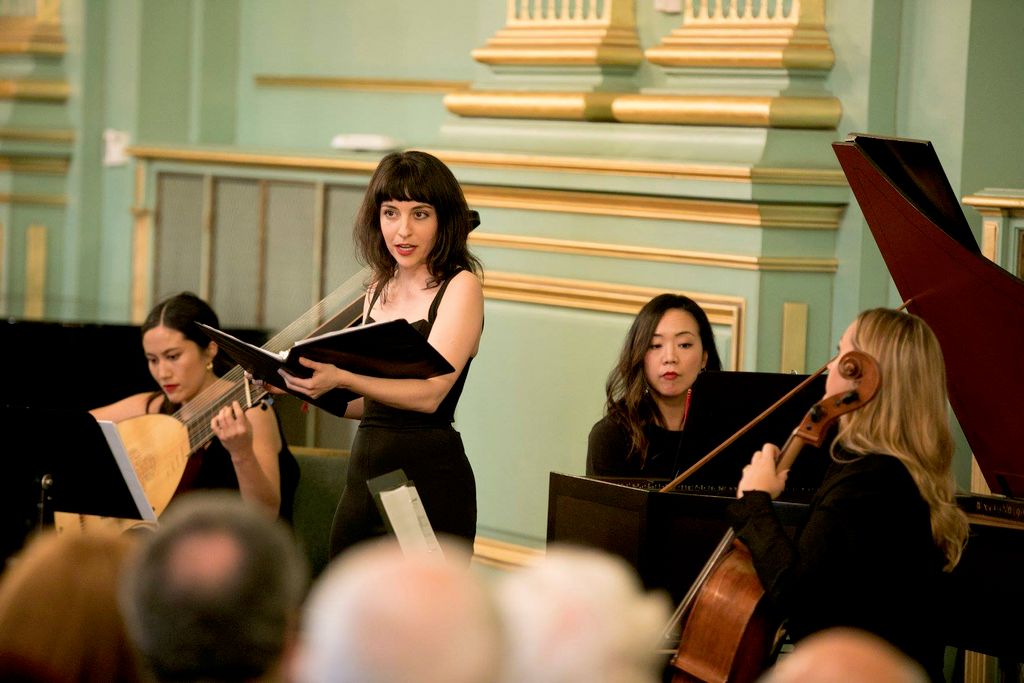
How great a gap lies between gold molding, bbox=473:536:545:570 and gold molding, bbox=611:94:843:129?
62.5 inches

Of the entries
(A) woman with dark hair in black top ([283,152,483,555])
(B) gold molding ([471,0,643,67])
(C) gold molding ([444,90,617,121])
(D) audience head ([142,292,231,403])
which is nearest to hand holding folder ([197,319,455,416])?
(A) woman with dark hair in black top ([283,152,483,555])

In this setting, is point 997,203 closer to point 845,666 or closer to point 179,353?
point 179,353

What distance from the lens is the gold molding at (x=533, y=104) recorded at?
17.7 feet

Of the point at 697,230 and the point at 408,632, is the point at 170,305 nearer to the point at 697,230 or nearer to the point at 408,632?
the point at 697,230

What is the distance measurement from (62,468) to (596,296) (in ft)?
6.86

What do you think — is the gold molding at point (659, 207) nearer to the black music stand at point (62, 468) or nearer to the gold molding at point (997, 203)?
the gold molding at point (997, 203)

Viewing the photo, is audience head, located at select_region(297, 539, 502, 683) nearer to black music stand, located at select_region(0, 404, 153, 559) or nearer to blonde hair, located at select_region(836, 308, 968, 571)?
blonde hair, located at select_region(836, 308, 968, 571)

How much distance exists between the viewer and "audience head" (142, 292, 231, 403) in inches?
182

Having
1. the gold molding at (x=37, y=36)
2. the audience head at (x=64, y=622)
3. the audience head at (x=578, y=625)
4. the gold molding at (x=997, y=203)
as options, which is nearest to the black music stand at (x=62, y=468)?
the audience head at (x=64, y=622)

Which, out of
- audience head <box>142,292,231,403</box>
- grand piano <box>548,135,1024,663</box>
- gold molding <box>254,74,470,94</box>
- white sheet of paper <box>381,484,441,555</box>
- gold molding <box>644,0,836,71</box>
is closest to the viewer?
white sheet of paper <box>381,484,441,555</box>

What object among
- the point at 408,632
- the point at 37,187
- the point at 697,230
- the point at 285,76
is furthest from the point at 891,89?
the point at 37,187

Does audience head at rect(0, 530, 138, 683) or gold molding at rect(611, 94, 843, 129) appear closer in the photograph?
audience head at rect(0, 530, 138, 683)

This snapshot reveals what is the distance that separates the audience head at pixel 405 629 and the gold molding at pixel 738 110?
Answer: 383 cm

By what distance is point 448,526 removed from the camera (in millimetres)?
3713
